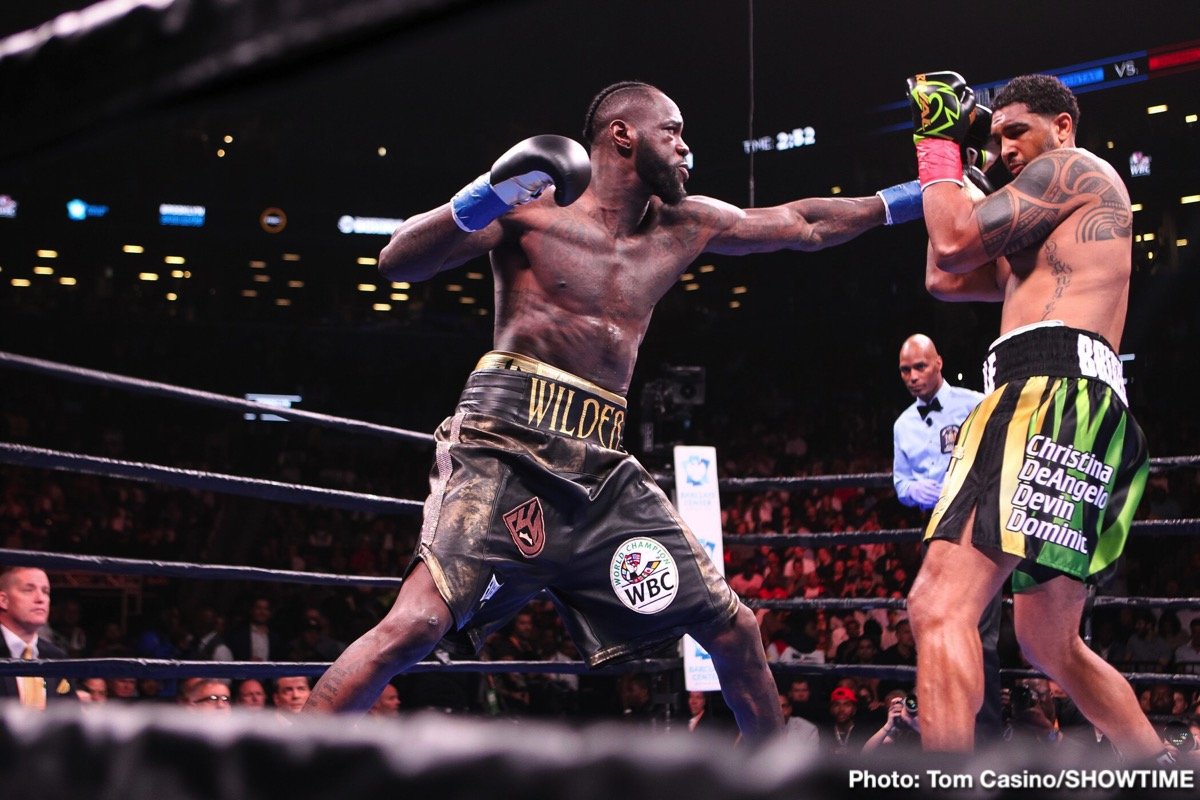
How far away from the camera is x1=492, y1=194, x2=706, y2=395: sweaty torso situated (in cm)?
238

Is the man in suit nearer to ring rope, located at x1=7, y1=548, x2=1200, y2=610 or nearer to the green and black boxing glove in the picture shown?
ring rope, located at x1=7, y1=548, x2=1200, y2=610

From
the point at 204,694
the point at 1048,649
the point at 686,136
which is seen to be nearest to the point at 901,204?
the point at 1048,649

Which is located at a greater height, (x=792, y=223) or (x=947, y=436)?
(x=792, y=223)

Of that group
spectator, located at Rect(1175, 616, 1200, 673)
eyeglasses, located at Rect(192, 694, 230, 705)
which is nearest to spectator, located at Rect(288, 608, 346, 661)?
eyeglasses, located at Rect(192, 694, 230, 705)

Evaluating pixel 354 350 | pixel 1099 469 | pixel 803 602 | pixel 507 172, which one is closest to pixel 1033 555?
pixel 1099 469

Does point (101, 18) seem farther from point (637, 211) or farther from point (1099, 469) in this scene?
point (637, 211)

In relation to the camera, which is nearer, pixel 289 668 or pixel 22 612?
pixel 289 668

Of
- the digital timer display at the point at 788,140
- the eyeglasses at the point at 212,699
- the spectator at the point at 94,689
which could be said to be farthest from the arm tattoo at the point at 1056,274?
the digital timer display at the point at 788,140

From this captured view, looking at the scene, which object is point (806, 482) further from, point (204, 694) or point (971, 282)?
point (204, 694)

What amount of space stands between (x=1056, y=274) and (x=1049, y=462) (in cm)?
36

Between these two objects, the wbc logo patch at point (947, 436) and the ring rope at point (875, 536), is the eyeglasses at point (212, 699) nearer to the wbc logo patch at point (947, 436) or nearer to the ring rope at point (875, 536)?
the ring rope at point (875, 536)

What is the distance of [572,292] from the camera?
7.82ft

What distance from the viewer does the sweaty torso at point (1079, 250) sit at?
209 centimetres

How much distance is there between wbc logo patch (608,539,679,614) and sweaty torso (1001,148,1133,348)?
77cm
